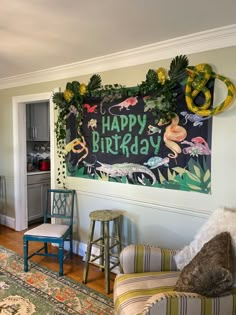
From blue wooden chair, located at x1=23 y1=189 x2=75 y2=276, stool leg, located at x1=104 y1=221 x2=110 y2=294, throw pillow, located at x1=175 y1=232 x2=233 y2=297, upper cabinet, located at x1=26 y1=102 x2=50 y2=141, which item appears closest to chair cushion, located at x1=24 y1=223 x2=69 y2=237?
blue wooden chair, located at x1=23 y1=189 x2=75 y2=276

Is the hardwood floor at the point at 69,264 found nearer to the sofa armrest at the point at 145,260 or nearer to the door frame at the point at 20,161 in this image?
the door frame at the point at 20,161

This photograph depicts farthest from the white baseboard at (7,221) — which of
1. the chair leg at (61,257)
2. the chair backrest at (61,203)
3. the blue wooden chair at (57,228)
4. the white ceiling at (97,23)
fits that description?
the white ceiling at (97,23)

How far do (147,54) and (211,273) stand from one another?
6.59 feet

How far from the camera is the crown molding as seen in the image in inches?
A: 86.0

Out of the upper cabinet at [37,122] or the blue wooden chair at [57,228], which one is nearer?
the blue wooden chair at [57,228]

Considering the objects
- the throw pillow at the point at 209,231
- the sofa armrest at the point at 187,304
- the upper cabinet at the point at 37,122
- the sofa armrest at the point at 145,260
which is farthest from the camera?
the upper cabinet at the point at 37,122

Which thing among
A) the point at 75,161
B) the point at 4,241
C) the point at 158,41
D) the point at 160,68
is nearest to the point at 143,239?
the point at 75,161

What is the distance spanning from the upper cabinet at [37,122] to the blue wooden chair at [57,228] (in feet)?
5.16

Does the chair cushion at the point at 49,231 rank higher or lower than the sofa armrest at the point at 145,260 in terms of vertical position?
lower

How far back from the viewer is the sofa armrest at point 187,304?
1.46 m

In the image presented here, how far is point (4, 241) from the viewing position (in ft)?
12.7

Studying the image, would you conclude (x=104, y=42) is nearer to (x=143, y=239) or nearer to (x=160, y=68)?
(x=160, y=68)

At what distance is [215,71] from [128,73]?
0.91 metres

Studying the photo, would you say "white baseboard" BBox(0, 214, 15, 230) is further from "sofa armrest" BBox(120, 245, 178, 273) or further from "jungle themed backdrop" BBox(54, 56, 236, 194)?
"sofa armrest" BBox(120, 245, 178, 273)
